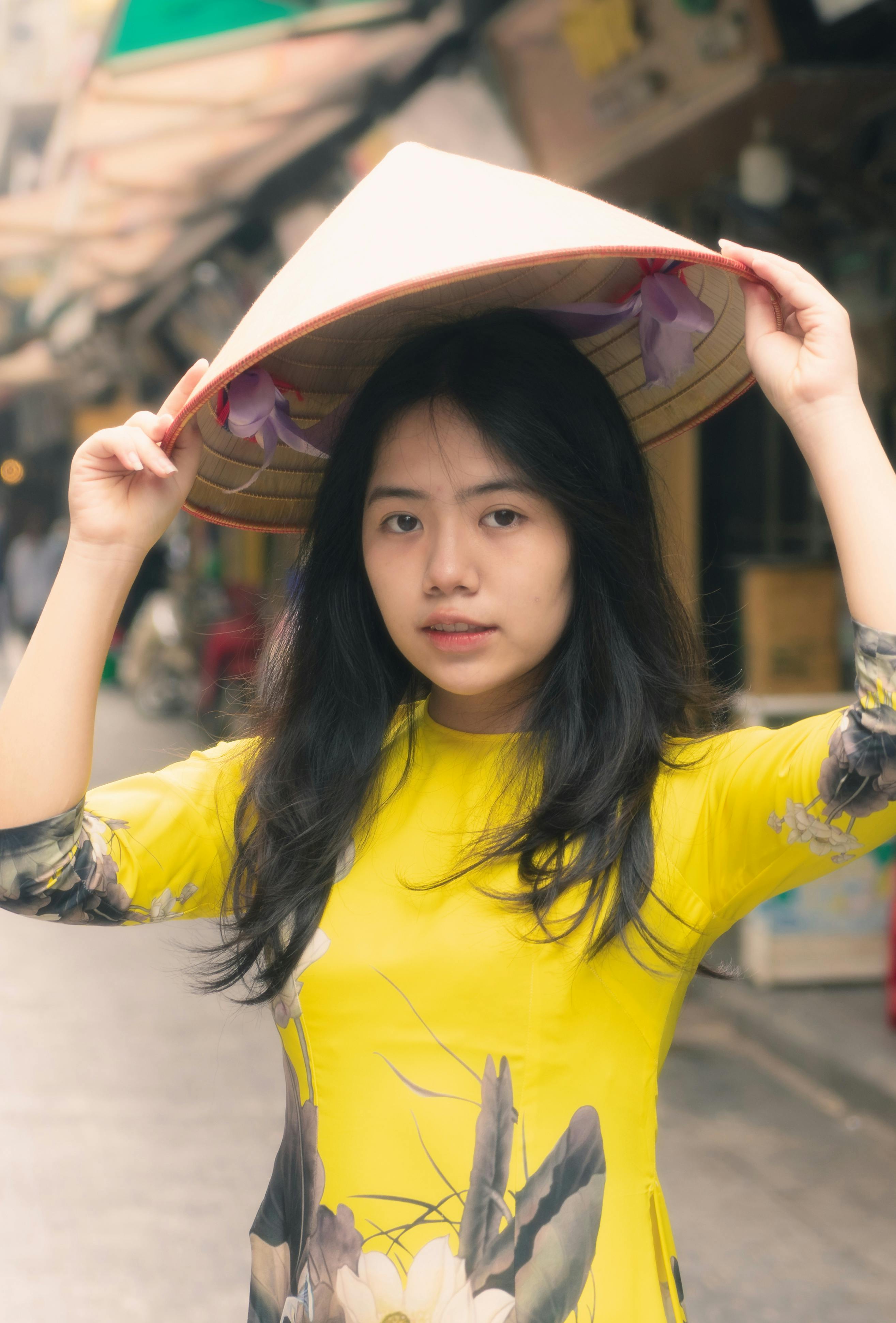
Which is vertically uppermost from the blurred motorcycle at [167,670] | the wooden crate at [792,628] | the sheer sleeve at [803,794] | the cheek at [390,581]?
the cheek at [390,581]

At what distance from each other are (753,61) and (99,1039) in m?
3.89

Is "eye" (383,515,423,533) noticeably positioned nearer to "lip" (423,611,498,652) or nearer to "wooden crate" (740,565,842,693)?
"lip" (423,611,498,652)

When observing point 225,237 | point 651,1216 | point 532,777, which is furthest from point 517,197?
point 225,237

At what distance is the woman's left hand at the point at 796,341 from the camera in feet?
4.00

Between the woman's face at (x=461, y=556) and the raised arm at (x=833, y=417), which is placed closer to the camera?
the raised arm at (x=833, y=417)

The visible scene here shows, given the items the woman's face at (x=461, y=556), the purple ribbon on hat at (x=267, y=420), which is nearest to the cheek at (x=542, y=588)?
the woman's face at (x=461, y=556)

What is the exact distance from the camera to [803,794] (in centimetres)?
122

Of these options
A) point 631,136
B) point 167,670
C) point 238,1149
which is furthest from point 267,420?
point 167,670

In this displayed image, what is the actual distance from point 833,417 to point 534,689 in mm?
441

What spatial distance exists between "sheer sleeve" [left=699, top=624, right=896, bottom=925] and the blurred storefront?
1.05 m

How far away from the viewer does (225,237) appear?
10039 millimetres

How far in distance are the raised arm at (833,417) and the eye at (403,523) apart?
1.18 ft

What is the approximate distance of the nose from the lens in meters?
1.31

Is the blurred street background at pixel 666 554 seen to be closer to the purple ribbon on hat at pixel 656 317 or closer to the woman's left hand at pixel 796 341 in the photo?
the purple ribbon on hat at pixel 656 317
